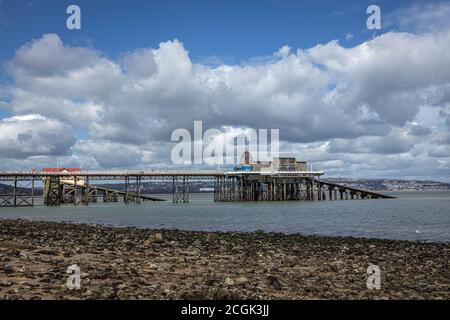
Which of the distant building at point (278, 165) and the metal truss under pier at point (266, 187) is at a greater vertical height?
the distant building at point (278, 165)

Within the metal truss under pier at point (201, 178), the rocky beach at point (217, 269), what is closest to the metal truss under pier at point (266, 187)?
the metal truss under pier at point (201, 178)

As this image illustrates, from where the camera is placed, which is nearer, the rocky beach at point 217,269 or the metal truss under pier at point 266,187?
the rocky beach at point 217,269

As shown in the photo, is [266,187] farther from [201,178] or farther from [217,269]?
[217,269]

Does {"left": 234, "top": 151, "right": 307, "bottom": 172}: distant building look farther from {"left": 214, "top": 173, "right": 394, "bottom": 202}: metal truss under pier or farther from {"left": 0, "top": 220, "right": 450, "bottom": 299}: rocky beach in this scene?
{"left": 0, "top": 220, "right": 450, "bottom": 299}: rocky beach

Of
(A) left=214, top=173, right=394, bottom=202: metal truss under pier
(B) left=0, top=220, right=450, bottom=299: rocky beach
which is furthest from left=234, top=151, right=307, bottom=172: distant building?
(B) left=0, top=220, right=450, bottom=299: rocky beach

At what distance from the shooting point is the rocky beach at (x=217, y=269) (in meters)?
12.3

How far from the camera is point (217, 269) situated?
16.3m

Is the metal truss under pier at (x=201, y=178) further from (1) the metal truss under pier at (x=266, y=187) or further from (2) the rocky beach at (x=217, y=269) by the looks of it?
(2) the rocky beach at (x=217, y=269)

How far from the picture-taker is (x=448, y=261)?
65.4 feet

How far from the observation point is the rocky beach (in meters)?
12.3
